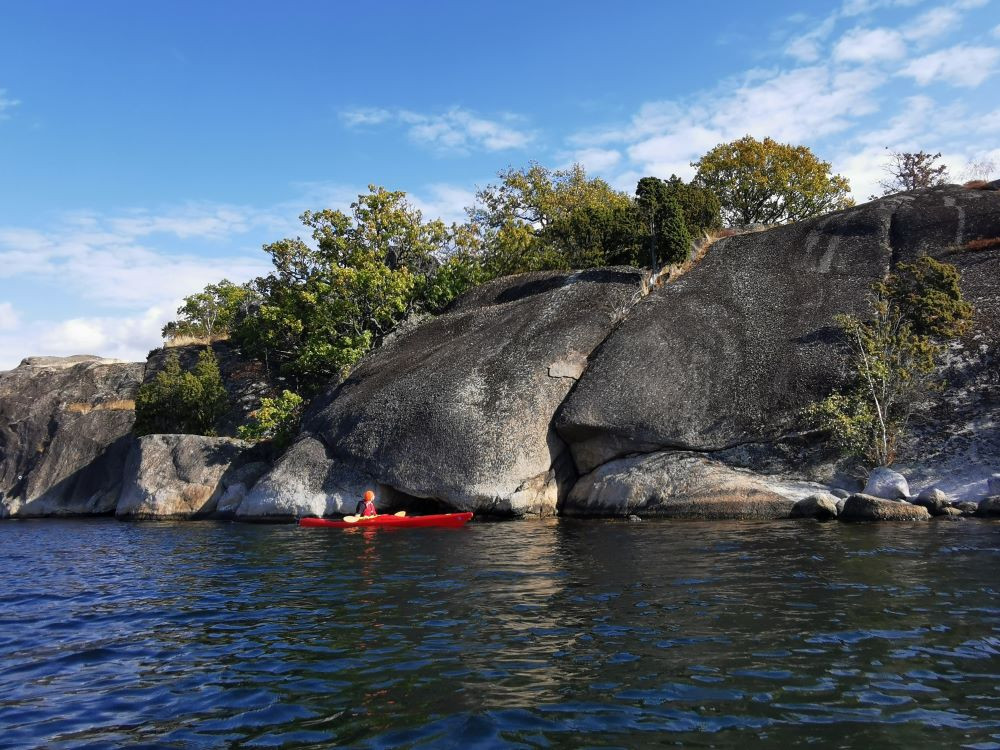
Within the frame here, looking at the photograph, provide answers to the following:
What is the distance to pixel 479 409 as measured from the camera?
31531mm

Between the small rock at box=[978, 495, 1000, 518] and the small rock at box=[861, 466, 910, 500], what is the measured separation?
2.04 m

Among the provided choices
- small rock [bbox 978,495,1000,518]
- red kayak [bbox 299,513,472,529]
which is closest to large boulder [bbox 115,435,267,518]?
red kayak [bbox 299,513,472,529]

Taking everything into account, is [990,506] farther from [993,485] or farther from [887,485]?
[887,485]

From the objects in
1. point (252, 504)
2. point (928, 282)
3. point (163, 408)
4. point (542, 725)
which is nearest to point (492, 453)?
point (252, 504)

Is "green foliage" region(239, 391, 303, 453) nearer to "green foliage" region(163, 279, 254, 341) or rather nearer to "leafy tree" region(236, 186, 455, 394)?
"leafy tree" region(236, 186, 455, 394)

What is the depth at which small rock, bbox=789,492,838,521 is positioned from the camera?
25047mm

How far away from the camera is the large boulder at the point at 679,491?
26.3 metres

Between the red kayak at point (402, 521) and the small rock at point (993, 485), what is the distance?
16.8 m

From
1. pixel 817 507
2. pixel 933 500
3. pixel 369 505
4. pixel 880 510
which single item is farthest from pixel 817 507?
pixel 369 505

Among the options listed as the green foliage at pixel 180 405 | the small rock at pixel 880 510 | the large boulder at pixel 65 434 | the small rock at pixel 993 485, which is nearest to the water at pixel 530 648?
the small rock at pixel 880 510

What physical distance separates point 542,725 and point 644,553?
11555 millimetres

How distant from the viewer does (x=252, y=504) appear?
34250 millimetres

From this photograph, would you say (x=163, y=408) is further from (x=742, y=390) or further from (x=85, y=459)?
(x=742, y=390)

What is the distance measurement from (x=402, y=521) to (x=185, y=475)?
15.2 meters
